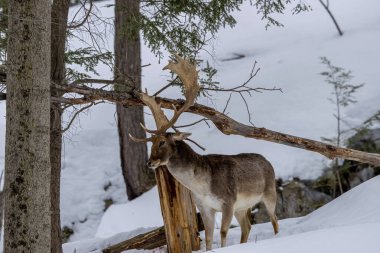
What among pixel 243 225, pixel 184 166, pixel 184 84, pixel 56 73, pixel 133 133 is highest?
pixel 56 73

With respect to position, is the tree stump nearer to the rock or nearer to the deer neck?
the deer neck

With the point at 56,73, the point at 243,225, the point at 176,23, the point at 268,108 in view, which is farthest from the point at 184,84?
the point at 268,108

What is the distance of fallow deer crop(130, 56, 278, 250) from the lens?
7.92 m

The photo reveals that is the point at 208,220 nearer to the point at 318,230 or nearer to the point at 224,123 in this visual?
the point at 224,123

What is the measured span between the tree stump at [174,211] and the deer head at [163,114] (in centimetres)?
59

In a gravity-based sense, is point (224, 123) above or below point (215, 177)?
above

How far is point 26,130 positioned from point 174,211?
3264mm

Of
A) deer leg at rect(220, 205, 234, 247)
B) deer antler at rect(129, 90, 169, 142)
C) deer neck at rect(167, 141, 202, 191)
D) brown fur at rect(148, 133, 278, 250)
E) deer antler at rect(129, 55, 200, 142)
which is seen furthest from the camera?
deer leg at rect(220, 205, 234, 247)

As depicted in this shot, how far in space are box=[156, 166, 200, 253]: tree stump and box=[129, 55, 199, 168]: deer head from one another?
0.59m

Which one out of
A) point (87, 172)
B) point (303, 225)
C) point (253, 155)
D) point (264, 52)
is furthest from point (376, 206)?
point (264, 52)

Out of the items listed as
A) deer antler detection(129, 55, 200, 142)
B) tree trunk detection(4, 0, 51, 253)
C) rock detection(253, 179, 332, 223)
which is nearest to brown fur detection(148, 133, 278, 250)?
deer antler detection(129, 55, 200, 142)

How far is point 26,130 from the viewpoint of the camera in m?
5.88

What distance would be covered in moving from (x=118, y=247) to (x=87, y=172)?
7.56m

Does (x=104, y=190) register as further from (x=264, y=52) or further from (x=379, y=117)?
(x=264, y=52)
